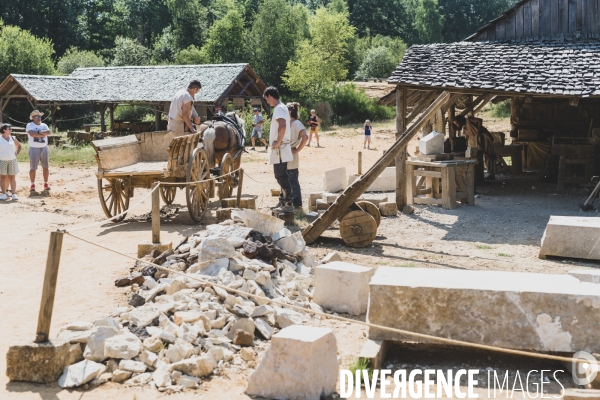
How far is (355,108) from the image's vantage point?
142ft

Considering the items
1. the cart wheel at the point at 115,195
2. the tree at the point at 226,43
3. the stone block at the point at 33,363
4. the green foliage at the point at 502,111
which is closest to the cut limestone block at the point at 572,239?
the cart wheel at the point at 115,195

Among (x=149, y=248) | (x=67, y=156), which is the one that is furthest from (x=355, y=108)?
(x=149, y=248)

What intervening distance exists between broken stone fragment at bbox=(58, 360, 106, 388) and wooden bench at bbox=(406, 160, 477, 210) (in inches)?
379

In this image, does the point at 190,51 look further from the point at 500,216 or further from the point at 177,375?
the point at 177,375

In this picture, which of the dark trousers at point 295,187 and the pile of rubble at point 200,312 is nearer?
the pile of rubble at point 200,312

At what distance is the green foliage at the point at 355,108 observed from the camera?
43.1 meters

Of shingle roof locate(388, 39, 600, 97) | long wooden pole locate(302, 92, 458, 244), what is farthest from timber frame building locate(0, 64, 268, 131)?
long wooden pole locate(302, 92, 458, 244)

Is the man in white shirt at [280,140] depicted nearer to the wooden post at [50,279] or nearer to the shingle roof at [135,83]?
the wooden post at [50,279]

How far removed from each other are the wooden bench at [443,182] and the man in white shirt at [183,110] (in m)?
4.58

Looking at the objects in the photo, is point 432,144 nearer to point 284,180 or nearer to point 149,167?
point 284,180

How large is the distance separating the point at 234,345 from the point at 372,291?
1.30 metres

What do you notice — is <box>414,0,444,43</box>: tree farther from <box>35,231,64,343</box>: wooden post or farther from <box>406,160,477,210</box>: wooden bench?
<box>35,231,64,343</box>: wooden post

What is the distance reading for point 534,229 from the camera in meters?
12.2

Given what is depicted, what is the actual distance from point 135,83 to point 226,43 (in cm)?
2294
